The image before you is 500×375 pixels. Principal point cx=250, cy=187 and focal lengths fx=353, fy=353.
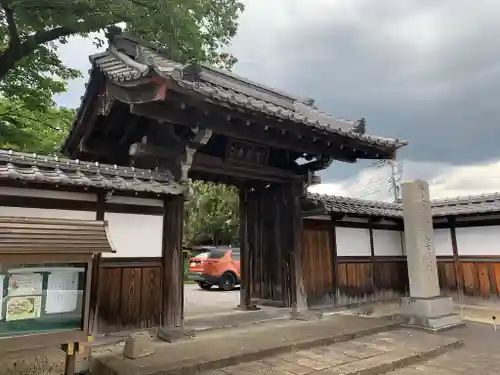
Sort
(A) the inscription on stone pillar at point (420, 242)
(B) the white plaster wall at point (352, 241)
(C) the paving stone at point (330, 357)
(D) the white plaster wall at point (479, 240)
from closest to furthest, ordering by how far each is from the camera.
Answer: (C) the paving stone at point (330, 357) < (A) the inscription on stone pillar at point (420, 242) < (B) the white plaster wall at point (352, 241) < (D) the white plaster wall at point (479, 240)

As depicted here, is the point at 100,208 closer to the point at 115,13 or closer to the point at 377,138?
the point at 115,13

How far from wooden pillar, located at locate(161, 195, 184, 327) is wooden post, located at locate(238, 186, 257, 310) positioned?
2.88m

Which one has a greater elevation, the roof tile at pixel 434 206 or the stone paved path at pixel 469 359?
the roof tile at pixel 434 206

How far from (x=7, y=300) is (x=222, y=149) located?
13.8 feet

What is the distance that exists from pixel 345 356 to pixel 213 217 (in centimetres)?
1806

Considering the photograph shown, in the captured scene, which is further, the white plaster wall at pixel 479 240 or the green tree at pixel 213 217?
the green tree at pixel 213 217

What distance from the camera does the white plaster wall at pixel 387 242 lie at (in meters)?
10.1

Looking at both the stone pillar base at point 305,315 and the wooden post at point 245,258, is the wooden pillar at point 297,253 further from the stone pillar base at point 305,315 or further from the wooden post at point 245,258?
the wooden post at point 245,258

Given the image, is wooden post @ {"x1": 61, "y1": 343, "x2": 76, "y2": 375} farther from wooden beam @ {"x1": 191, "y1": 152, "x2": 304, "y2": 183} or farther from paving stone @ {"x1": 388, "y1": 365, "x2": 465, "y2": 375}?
paving stone @ {"x1": 388, "y1": 365, "x2": 465, "y2": 375}

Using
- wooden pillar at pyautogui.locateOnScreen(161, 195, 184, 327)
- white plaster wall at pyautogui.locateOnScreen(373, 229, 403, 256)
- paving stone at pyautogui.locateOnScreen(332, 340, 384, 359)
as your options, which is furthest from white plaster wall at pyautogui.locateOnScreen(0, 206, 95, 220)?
white plaster wall at pyautogui.locateOnScreen(373, 229, 403, 256)

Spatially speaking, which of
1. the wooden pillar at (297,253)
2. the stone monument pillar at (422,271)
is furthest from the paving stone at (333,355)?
the stone monument pillar at (422,271)

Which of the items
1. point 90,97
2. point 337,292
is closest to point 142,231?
point 90,97

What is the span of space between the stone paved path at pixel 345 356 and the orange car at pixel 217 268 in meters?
8.97

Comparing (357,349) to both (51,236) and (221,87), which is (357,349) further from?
(221,87)
